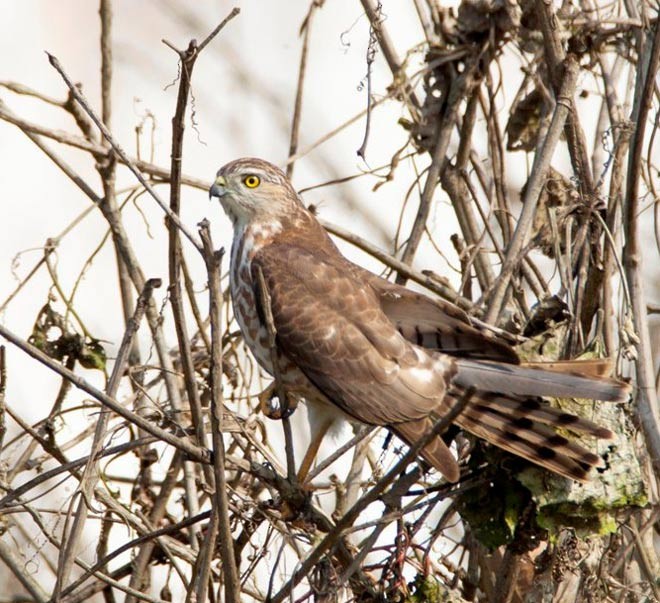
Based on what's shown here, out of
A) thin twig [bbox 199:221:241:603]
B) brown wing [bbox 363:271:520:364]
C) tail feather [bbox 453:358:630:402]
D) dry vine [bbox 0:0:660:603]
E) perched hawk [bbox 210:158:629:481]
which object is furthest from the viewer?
brown wing [bbox 363:271:520:364]

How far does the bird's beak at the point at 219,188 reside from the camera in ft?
14.3

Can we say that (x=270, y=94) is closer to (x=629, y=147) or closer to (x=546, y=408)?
(x=629, y=147)

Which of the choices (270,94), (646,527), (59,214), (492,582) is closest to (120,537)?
(59,214)

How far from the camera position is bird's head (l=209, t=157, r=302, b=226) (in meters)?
4.43

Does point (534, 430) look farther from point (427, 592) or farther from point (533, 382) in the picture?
point (427, 592)

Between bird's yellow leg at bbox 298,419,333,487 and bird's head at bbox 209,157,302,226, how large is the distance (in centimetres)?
84

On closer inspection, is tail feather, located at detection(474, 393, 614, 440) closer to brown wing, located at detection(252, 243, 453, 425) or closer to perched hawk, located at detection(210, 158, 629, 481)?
perched hawk, located at detection(210, 158, 629, 481)

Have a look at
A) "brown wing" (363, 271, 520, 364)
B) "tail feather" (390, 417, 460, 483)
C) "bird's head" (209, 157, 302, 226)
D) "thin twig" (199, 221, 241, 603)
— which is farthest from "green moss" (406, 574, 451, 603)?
"bird's head" (209, 157, 302, 226)

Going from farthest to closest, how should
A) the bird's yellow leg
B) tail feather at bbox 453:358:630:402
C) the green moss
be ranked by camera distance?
the bird's yellow leg < tail feather at bbox 453:358:630:402 < the green moss

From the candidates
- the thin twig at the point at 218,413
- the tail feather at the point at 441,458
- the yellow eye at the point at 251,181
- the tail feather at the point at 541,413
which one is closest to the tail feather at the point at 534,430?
the tail feather at the point at 541,413

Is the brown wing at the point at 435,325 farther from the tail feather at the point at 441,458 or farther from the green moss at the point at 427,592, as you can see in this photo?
the green moss at the point at 427,592

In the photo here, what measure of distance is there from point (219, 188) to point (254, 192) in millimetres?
135

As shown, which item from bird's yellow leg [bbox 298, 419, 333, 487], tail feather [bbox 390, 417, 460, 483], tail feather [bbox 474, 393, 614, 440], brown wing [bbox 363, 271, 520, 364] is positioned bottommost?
tail feather [bbox 390, 417, 460, 483]

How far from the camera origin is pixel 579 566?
3428 millimetres
